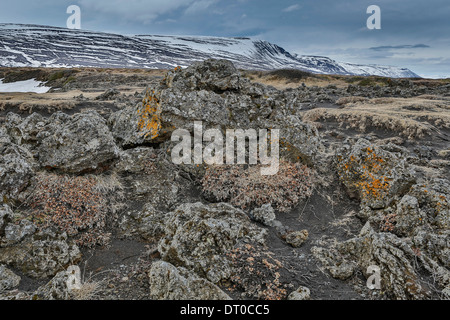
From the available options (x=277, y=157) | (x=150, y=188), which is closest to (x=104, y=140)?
(x=150, y=188)

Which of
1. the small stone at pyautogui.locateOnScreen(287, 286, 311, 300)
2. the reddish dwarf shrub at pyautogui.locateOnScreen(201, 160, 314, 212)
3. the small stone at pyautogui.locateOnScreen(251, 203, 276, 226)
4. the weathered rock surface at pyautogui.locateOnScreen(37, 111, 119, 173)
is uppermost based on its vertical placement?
the weathered rock surface at pyautogui.locateOnScreen(37, 111, 119, 173)

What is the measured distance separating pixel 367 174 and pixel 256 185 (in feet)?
12.2

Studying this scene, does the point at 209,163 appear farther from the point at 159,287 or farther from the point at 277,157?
the point at 159,287

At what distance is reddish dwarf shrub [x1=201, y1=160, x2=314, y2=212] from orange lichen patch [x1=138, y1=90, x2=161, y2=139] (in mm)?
2453

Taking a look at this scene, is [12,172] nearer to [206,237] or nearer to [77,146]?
[77,146]

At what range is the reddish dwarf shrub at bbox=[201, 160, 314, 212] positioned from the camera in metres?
8.38

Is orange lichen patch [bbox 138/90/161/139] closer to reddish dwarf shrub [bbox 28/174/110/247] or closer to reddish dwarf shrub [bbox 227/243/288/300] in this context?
reddish dwarf shrub [bbox 28/174/110/247]

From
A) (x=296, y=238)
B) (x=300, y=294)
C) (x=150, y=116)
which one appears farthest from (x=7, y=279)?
(x=296, y=238)

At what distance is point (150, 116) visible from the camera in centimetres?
967

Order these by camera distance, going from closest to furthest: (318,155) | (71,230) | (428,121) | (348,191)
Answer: (71,230) → (348,191) → (318,155) → (428,121)

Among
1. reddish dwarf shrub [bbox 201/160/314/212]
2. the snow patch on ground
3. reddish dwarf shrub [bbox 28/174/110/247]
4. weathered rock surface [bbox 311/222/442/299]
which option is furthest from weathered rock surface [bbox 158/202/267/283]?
the snow patch on ground

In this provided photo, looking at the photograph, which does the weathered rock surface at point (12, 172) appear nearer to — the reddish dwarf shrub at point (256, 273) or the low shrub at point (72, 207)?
the low shrub at point (72, 207)

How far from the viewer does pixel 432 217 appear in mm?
7070
